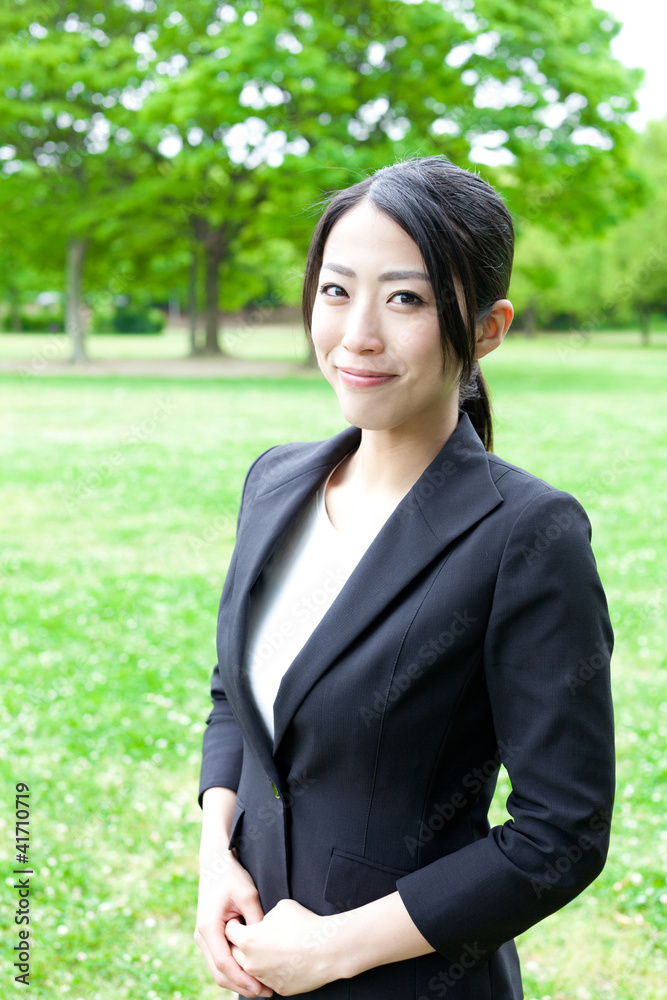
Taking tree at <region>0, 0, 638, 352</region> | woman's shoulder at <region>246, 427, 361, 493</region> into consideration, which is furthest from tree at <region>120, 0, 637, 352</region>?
woman's shoulder at <region>246, 427, 361, 493</region>

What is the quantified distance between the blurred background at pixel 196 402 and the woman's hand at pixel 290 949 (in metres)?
1.50

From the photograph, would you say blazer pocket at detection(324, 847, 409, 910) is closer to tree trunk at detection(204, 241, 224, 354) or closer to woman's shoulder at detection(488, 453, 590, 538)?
woman's shoulder at detection(488, 453, 590, 538)

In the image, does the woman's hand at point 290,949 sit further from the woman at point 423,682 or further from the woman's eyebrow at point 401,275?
the woman's eyebrow at point 401,275

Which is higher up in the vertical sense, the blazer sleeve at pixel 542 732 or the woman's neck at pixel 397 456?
the woman's neck at pixel 397 456

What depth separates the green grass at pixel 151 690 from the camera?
349 centimetres

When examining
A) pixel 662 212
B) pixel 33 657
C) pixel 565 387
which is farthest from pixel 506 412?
pixel 662 212

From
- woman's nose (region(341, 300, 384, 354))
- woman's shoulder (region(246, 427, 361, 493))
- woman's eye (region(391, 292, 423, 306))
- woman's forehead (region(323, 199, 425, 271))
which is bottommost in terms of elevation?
woman's shoulder (region(246, 427, 361, 493))

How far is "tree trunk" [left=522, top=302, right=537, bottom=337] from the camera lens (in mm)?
63469

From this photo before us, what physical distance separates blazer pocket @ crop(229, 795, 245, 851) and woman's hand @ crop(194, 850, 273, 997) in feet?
0.10

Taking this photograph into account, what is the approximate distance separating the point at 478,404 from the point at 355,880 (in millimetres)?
976

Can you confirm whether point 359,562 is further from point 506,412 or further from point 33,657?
point 506,412

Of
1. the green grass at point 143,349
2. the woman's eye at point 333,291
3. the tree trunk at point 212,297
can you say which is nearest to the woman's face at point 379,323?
the woman's eye at point 333,291

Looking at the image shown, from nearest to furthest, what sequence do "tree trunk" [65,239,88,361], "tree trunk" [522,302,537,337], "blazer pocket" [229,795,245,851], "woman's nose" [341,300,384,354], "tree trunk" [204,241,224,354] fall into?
"woman's nose" [341,300,384,354]
"blazer pocket" [229,795,245,851]
"tree trunk" [65,239,88,361]
"tree trunk" [204,241,224,354]
"tree trunk" [522,302,537,337]

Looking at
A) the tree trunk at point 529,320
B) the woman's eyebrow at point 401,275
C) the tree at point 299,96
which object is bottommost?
the woman's eyebrow at point 401,275
